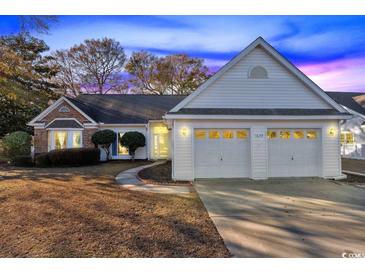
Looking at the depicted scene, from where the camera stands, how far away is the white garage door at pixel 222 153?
987 cm

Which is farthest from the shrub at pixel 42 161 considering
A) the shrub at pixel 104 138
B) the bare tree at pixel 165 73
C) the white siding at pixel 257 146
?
the bare tree at pixel 165 73

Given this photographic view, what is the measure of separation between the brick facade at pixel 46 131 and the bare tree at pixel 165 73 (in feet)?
52.9

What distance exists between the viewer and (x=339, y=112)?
10.1 metres

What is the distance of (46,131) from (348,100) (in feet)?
88.3

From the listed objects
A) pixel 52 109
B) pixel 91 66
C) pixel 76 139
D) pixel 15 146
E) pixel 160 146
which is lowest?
pixel 160 146

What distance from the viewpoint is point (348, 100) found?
73.2ft

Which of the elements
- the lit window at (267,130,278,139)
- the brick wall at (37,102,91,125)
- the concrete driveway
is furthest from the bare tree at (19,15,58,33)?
the lit window at (267,130,278,139)

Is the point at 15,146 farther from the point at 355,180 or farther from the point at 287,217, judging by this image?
the point at 355,180

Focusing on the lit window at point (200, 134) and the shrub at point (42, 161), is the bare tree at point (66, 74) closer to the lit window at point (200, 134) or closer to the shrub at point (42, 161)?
the shrub at point (42, 161)

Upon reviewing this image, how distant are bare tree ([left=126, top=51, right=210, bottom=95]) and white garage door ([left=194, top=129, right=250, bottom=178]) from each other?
2284 centimetres

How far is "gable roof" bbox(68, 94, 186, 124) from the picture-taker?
1775 centimetres

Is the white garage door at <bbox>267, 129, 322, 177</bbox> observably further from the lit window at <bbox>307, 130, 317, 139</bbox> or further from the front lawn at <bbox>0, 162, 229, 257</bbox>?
the front lawn at <bbox>0, 162, 229, 257</bbox>

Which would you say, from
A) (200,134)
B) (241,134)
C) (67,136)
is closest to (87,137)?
(67,136)
